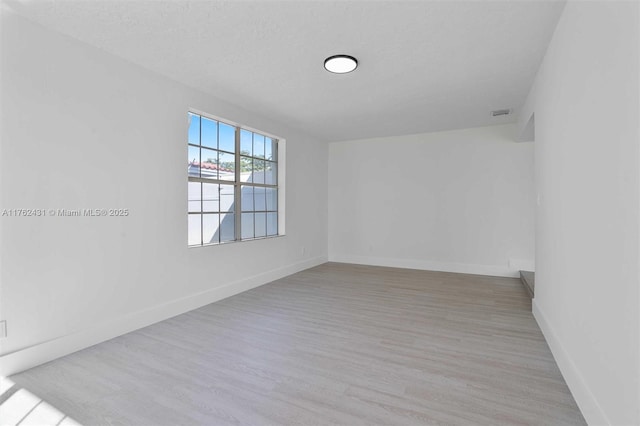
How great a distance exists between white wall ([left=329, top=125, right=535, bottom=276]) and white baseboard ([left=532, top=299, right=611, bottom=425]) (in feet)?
9.87

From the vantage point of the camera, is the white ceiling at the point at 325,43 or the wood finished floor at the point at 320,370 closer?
the wood finished floor at the point at 320,370

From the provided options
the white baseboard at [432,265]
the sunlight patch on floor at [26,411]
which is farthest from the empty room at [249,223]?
the white baseboard at [432,265]

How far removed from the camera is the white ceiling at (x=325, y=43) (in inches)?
87.7

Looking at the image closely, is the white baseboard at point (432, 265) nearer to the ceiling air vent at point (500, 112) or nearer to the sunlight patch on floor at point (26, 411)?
the ceiling air vent at point (500, 112)

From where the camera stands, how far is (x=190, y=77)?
11.0 ft

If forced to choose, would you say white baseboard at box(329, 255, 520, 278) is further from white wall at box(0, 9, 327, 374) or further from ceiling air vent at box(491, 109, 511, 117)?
white wall at box(0, 9, 327, 374)

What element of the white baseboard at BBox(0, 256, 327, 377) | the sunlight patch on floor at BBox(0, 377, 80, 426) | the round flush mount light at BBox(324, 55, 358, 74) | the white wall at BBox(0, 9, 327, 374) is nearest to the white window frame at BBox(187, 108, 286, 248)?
the white wall at BBox(0, 9, 327, 374)

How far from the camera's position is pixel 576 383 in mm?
1897

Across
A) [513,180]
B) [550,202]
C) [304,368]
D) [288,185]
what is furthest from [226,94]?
[513,180]

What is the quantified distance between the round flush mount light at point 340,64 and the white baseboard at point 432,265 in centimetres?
413

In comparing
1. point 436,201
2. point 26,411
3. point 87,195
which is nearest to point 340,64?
point 87,195

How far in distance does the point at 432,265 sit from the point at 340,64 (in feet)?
14.0

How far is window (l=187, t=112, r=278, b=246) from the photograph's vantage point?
3.91 metres

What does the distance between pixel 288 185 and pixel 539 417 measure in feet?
14.4
